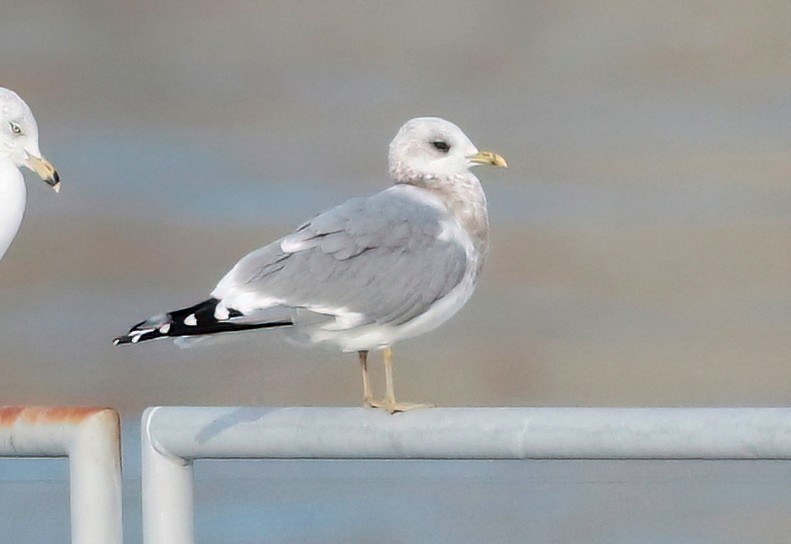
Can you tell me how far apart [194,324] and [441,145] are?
2.41 ft

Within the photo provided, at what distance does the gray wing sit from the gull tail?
137 mm

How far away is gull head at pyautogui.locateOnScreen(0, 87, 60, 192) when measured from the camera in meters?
2.45

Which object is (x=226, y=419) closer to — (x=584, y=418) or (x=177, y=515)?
(x=177, y=515)

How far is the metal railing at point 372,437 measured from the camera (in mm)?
992

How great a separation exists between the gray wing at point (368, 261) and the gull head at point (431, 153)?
0.19 meters

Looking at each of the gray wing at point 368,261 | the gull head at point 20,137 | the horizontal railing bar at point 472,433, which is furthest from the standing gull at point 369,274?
the gull head at point 20,137

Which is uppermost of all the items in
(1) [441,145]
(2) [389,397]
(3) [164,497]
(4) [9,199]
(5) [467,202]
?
(4) [9,199]

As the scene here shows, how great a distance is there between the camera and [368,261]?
177cm

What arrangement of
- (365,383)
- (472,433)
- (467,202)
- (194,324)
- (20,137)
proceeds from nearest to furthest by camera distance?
(472,433), (194,324), (365,383), (467,202), (20,137)

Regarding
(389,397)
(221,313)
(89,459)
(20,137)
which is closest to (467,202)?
(389,397)

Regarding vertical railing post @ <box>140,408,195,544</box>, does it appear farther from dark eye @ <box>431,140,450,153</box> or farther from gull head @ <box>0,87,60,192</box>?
gull head @ <box>0,87,60,192</box>

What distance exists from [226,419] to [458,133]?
1042 millimetres

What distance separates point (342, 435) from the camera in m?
1.10

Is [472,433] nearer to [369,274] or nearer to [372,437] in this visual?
[372,437]
